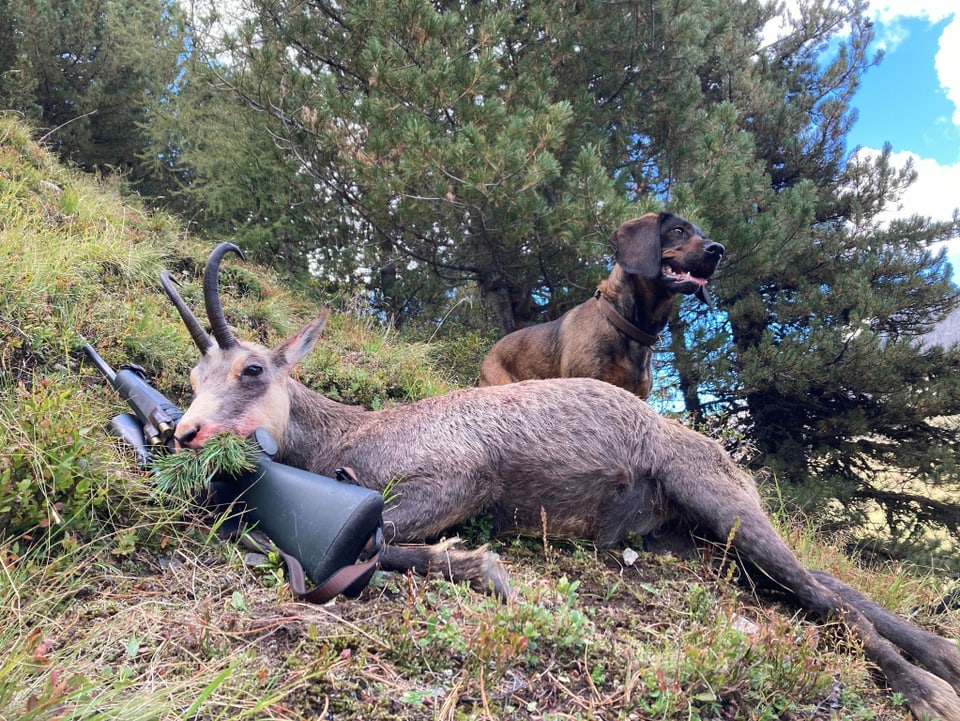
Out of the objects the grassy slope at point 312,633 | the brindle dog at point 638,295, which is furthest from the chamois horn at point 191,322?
the brindle dog at point 638,295

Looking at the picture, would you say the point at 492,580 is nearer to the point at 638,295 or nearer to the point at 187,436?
the point at 187,436

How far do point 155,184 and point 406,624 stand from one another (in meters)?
15.1

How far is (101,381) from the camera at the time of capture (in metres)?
4.35

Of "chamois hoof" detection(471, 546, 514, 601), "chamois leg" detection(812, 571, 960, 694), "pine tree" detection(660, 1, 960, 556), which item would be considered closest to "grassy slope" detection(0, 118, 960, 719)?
"chamois hoof" detection(471, 546, 514, 601)

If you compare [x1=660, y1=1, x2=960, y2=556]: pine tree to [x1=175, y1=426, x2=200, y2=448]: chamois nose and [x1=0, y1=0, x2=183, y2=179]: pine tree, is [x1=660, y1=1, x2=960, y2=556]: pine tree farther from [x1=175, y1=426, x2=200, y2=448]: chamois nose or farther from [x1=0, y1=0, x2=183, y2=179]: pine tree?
[x1=0, y1=0, x2=183, y2=179]: pine tree

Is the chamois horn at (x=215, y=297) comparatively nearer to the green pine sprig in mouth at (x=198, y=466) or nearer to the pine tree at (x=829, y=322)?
the green pine sprig in mouth at (x=198, y=466)

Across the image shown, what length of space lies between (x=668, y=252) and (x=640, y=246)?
25 cm

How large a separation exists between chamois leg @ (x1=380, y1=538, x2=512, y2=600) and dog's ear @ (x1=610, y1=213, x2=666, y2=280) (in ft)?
11.3

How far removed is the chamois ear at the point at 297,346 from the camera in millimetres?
3828

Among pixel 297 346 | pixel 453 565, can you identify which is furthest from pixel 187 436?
pixel 453 565

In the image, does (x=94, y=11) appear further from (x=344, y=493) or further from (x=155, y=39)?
(x=344, y=493)

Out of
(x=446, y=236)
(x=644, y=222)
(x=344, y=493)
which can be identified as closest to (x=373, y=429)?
(x=344, y=493)

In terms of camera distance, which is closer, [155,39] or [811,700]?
[811,700]

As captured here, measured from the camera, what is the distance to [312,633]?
241cm
